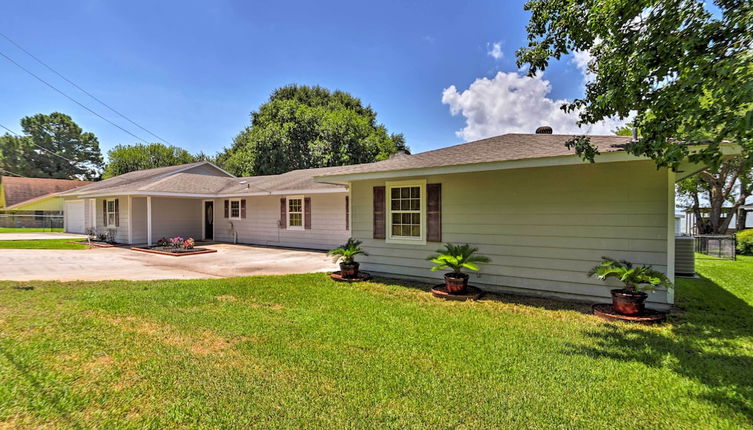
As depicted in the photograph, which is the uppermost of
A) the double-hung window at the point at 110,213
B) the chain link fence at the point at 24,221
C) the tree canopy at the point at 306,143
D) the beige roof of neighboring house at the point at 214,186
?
the tree canopy at the point at 306,143

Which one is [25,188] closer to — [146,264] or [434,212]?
[146,264]

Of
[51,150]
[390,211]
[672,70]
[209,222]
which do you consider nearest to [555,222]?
[672,70]

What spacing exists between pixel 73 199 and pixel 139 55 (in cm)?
1306

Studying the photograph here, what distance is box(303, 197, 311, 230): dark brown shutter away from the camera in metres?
13.4

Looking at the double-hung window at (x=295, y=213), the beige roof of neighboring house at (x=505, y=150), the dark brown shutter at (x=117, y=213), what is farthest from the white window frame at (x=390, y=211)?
the dark brown shutter at (x=117, y=213)

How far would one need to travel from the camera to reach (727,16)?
10.3 ft

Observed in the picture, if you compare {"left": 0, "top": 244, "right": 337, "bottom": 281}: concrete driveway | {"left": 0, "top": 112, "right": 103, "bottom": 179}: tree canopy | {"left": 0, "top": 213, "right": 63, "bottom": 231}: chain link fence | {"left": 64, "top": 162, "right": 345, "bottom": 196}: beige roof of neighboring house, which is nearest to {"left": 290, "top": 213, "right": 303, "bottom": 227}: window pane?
{"left": 64, "top": 162, "right": 345, "bottom": 196}: beige roof of neighboring house

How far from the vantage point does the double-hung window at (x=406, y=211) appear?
727 cm

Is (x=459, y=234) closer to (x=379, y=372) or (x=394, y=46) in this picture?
(x=379, y=372)

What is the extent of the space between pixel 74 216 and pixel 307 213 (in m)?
19.6

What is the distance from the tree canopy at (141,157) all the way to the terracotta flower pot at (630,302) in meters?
45.8

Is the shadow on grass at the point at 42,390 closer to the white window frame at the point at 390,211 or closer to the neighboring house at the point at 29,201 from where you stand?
the white window frame at the point at 390,211

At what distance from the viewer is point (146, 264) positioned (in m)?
10.0

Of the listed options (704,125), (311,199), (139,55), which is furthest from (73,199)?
(704,125)
